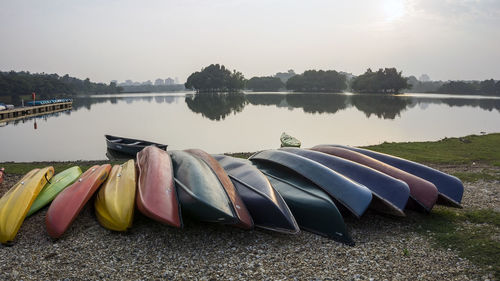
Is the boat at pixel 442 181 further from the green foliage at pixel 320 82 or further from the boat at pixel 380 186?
the green foliage at pixel 320 82

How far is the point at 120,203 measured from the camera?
20.3 ft

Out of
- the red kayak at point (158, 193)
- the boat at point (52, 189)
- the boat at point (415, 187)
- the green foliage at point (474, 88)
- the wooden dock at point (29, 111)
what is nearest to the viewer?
the red kayak at point (158, 193)

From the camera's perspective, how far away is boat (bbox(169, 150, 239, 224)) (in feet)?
17.6

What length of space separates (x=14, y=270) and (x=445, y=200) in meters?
7.72

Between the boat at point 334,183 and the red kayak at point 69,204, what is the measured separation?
4.03 m

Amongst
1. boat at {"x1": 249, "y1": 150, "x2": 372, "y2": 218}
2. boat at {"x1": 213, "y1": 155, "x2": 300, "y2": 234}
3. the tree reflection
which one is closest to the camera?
boat at {"x1": 213, "y1": 155, "x2": 300, "y2": 234}

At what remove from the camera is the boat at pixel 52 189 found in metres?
6.90

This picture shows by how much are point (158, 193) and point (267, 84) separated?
159297mm

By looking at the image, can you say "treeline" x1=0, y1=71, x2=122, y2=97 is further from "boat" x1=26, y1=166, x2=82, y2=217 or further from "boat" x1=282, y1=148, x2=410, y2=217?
"boat" x1=282, y1=148, x2=410, y2=217

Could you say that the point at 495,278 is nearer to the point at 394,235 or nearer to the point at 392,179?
the point at 394,235

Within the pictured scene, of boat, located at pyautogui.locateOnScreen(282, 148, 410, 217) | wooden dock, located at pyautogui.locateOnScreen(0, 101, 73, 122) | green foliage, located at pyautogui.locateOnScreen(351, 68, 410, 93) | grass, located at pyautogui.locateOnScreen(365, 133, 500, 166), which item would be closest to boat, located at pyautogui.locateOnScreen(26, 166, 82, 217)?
boat, located at pyautogui.locateOnScreen(282, 148, 410, 217)

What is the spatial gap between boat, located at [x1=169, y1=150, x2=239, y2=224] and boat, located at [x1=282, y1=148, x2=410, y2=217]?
2.86 metres

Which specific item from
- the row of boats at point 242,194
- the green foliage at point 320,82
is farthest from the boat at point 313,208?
the green foliage at point 320,82

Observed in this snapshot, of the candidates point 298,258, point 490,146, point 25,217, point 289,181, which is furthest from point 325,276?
point 490,146
